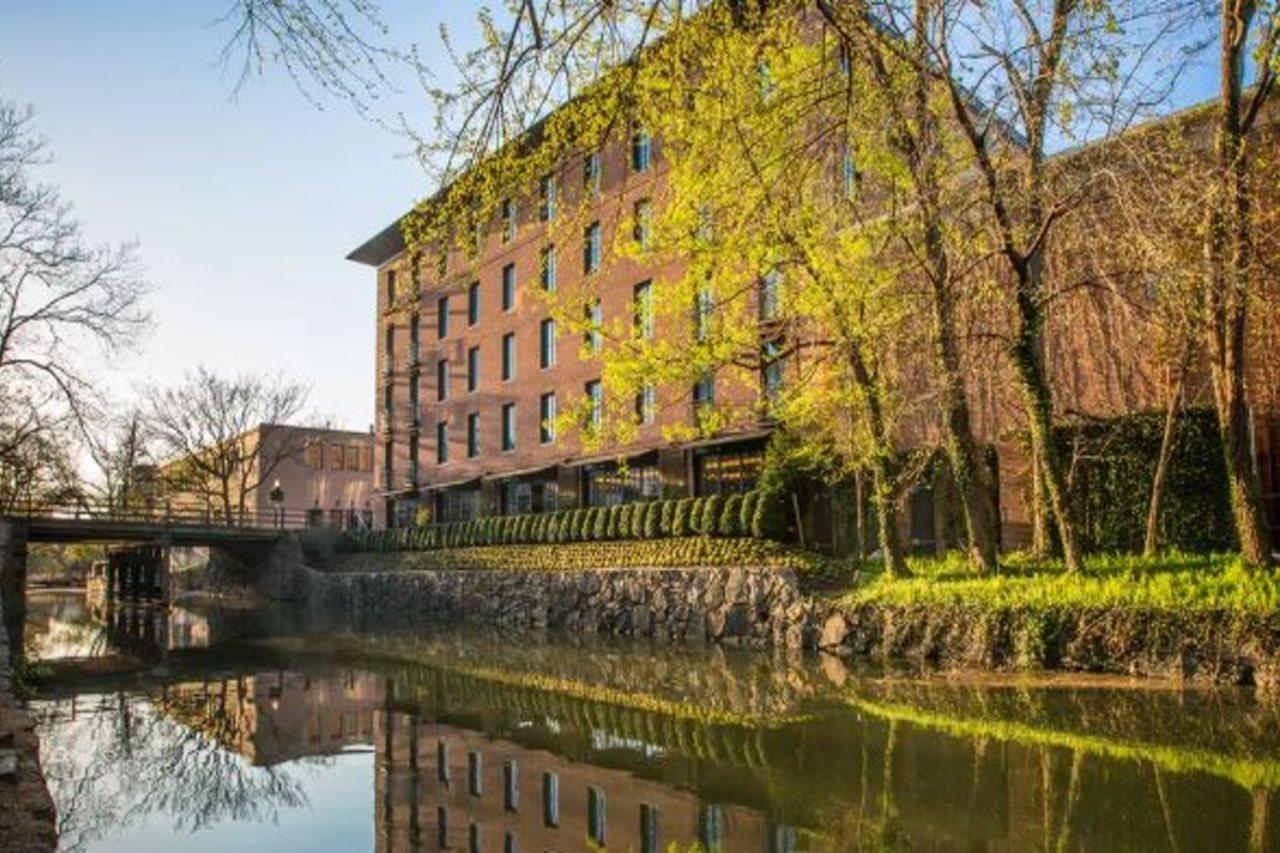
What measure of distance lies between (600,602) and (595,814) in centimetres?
1686

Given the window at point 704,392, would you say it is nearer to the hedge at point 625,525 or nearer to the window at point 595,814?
the hedge at point 625,525

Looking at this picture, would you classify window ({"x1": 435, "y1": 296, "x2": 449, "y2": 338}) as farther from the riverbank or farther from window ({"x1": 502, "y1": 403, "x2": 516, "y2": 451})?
the riverbank

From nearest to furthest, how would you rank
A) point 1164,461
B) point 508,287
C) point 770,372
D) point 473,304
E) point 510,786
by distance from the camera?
point 510,786
point 1164,461
point 770,372
point 508,287
point 473,304

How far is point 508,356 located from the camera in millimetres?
36000

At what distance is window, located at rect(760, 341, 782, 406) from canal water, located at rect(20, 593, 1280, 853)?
5424 mm

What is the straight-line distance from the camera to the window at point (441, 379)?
39.3 m

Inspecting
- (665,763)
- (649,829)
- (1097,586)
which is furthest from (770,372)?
(649,829)

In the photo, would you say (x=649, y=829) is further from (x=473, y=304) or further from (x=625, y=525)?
(x=473, y=304)

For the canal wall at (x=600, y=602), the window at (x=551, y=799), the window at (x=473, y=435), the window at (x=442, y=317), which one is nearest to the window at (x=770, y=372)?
the canal wall at (x=600, y=602)

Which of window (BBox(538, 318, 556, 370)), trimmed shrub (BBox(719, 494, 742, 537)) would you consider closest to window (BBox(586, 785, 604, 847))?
trimmed shrub (BBox(719, 494, 742, 537))

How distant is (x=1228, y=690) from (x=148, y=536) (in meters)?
37.5

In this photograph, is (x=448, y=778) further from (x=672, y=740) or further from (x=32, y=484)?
(x=32, y=484)

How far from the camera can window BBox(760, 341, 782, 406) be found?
17609 millimetres

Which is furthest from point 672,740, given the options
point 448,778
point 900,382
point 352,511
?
point 352,511
